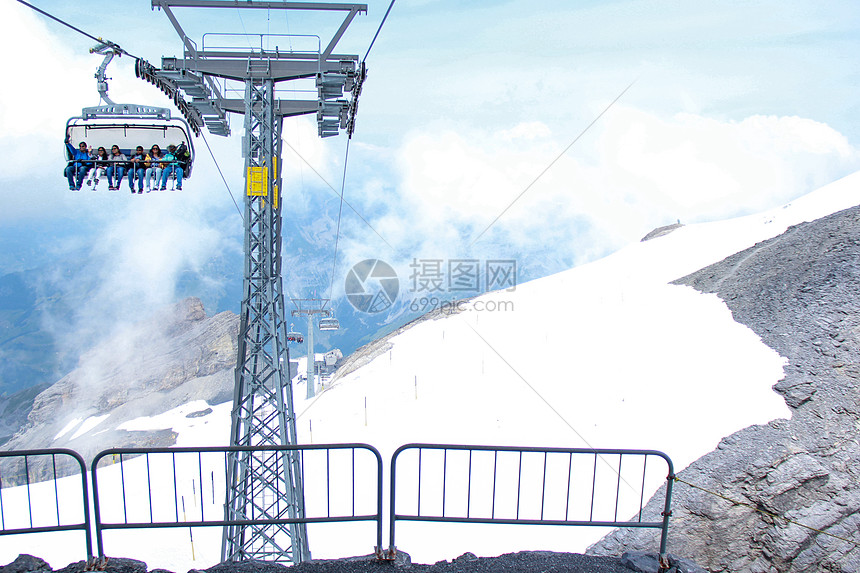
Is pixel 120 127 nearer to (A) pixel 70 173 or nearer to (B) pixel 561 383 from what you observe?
(A) pixel 70 173

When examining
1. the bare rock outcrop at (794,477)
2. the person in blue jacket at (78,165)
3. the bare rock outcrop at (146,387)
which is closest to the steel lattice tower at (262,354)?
the person in blue jacket at (78,165)

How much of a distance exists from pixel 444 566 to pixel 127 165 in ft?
30.4

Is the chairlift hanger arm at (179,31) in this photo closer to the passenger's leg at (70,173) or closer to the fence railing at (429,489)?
the passenger's leg at (70,173)

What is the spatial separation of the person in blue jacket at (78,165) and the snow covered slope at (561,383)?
33.0 ft

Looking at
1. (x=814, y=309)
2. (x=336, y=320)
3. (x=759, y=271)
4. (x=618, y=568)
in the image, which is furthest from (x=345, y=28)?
(x=336, y=320)

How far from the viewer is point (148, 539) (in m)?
15.3

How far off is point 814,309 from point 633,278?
13.0 meters

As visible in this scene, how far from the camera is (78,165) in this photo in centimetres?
1002

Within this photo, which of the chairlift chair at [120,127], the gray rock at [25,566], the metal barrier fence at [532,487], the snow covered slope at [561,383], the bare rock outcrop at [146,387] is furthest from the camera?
the bare rock outcrop at [146,387]

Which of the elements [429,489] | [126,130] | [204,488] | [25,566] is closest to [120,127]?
[126,130]

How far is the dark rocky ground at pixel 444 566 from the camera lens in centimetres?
584

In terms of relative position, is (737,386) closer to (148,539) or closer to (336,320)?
(148,539)

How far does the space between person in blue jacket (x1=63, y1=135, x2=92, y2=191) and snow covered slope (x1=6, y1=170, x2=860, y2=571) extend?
10.1 metres

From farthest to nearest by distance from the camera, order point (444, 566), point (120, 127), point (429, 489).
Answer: point (429, 489), point (120, 127), point (444, 566)
